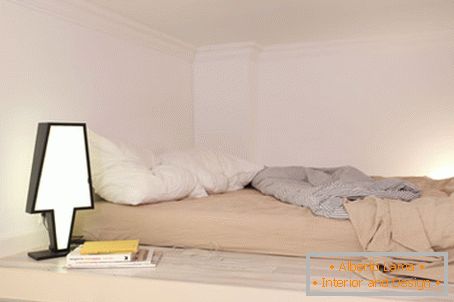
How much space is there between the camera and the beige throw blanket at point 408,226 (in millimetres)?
1854

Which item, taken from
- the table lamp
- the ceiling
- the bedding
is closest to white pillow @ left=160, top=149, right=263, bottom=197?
the bedding

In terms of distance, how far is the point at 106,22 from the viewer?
123 inches

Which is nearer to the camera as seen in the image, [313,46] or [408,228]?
[408,228]

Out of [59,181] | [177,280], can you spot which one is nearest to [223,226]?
[177,280]

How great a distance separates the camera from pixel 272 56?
454 cm

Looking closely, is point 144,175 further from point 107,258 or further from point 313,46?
point 313,46

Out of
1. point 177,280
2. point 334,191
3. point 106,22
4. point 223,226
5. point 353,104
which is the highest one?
point 106,22

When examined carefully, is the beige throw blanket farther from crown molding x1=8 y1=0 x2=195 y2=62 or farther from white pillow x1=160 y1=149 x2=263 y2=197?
crown molding x1=8 y1=0 x2=195 y2=62

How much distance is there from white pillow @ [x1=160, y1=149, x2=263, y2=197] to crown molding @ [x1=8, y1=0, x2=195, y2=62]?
0.91m

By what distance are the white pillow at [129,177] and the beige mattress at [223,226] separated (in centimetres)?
6

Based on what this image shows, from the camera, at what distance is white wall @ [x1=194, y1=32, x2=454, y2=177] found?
13.4 ft

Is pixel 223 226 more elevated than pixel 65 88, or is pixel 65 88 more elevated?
pixel 65 88

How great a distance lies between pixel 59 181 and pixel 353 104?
2.85 meters

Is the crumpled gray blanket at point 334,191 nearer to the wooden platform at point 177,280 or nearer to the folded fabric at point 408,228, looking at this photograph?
the folded fabric at point 408,228
